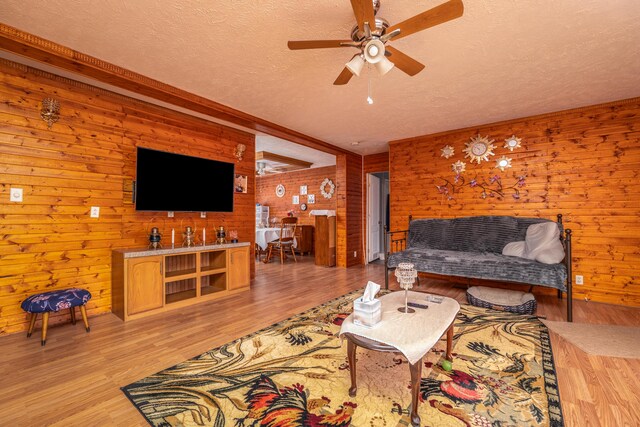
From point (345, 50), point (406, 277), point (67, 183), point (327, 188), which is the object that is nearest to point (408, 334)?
point (406, 277)

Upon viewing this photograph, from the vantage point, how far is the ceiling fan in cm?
162

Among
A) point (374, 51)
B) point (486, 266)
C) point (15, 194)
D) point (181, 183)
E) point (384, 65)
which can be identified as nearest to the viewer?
point (374, 51)

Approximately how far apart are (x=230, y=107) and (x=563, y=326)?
448cm

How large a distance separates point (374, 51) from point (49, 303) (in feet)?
11.1

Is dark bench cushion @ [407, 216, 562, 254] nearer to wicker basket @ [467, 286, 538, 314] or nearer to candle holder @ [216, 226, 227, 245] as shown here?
wicker basket @ [467, 286, 538, 314]

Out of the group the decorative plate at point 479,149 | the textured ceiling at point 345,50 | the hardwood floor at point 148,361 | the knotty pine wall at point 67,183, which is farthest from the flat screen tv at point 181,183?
the decorative plate at point 479,149

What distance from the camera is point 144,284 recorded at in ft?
10.3

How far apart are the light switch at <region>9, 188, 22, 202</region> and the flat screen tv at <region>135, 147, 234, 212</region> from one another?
943 mm

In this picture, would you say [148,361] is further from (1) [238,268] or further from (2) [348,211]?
(2) [348,211]

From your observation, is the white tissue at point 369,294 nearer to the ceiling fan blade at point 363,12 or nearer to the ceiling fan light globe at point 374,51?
the ceiling fan light globe at point 374,51

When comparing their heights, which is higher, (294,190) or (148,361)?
(294,190)

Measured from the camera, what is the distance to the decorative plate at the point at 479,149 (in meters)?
4.46

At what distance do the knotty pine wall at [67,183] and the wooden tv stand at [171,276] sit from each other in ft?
1.08

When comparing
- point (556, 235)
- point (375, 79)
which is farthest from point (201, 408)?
point (556, 235)
